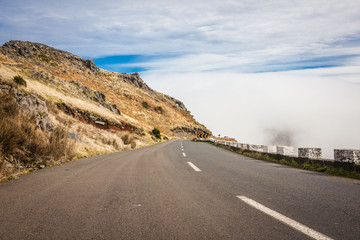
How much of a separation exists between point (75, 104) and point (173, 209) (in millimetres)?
30846

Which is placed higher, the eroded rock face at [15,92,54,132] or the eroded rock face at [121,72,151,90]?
the eroded rock face at [121,72,151,90]

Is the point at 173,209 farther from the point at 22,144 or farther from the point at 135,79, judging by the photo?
the point at 135,79

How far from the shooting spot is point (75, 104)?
102ft

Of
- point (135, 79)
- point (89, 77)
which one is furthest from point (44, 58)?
point (135, 79)

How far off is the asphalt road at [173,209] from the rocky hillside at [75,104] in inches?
126

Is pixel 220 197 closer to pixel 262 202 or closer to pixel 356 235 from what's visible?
pixel 262 202

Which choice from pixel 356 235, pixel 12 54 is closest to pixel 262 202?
pixel 356 235

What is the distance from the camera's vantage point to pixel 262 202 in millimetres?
4168

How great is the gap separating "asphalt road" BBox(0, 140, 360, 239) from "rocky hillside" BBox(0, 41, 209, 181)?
10.5ft

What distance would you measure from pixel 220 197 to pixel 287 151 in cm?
937

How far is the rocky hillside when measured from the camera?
484 inches

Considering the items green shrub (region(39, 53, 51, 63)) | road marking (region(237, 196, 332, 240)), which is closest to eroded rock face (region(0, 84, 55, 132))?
road marking (region(237, 196, 332, 240))

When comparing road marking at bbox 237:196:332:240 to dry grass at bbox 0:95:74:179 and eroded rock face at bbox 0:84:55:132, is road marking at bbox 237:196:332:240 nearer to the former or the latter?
dry grass at bbox 0:95:74:179

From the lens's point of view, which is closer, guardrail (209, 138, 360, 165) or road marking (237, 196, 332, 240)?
road marking (237, 196, 332, 240)
